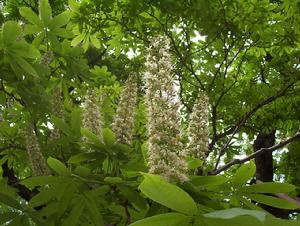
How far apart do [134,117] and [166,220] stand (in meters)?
1.55

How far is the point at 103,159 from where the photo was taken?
2.52m

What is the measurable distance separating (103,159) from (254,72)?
504cm

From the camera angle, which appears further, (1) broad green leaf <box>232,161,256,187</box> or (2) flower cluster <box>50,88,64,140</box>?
(2) flower cluster <box>50,88,64,140</box>

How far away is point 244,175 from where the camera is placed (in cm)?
223

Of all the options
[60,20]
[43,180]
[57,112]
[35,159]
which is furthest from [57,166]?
[60,20]

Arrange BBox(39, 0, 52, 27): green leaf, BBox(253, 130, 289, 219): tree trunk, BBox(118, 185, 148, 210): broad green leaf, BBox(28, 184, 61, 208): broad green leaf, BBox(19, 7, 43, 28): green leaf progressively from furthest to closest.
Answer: BBox(253, 130, 289, 219): tree trunk < BBox(19, 7, 43, 28): green leaf < BBox(39, 0, 52, 27): green leaf < BBox(28, 184, 61, 208): broad green leaf < BBox(118, 185, 148, 210): broad green leaf

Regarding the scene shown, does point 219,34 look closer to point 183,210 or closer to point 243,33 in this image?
point 243,33

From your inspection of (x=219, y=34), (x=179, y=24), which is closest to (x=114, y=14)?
(x=179, y=24)

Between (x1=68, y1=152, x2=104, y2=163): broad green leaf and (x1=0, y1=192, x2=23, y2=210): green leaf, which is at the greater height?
(x1=68, y1=152, x2=104, y2=163): broad green leaf

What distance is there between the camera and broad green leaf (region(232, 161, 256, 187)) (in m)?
2.23

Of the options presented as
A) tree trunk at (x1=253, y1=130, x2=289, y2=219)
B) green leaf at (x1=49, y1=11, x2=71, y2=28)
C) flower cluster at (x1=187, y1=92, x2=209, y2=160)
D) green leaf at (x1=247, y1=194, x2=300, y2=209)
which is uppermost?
tree trunk at (x1=253, y1=130, x2=289, y2=219)

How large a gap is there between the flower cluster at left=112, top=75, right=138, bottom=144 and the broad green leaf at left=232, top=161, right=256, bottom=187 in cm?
63

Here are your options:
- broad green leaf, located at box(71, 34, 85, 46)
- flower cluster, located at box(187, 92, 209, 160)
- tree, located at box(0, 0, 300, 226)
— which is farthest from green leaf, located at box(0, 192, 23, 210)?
broad green leaf, located at box(71, 34, 85, 46)

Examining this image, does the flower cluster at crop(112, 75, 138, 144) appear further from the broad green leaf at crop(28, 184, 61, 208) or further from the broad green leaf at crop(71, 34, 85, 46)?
the broad green leaf at crop(71, 34, 85, 46)
